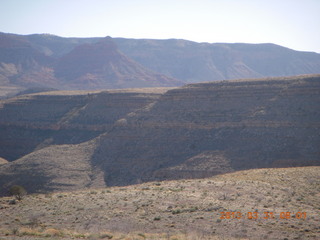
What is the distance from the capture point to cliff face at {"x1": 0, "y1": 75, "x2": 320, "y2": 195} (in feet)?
Answer: 157

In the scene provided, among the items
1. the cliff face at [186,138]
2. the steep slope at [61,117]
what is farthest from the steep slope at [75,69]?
the cliff face at [186,138]

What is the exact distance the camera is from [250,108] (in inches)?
2146

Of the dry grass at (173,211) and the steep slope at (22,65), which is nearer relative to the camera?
the dry grass at (173,211)

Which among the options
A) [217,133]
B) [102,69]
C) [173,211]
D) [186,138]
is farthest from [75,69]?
[173,211]

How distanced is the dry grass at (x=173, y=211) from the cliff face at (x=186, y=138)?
15738 millimetres

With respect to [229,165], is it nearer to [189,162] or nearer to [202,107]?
[189,162]

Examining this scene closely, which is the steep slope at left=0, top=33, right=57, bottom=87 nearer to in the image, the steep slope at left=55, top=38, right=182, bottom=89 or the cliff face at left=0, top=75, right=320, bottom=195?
the steep slope at left=55, top=38, right=182, bottom=89

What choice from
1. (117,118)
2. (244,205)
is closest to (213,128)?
(117,118)

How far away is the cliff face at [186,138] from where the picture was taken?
4800 cm

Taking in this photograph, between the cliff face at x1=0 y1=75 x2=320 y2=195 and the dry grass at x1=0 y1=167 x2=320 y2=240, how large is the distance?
51.6 ft

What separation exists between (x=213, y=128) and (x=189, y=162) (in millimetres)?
6795

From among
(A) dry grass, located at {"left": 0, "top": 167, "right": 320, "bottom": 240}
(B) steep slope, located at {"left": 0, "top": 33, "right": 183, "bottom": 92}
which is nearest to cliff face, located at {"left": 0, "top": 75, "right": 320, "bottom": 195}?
(A) dry grass, located at {"left": 0, "top": 167, "right": 320, "bottom": 240}
